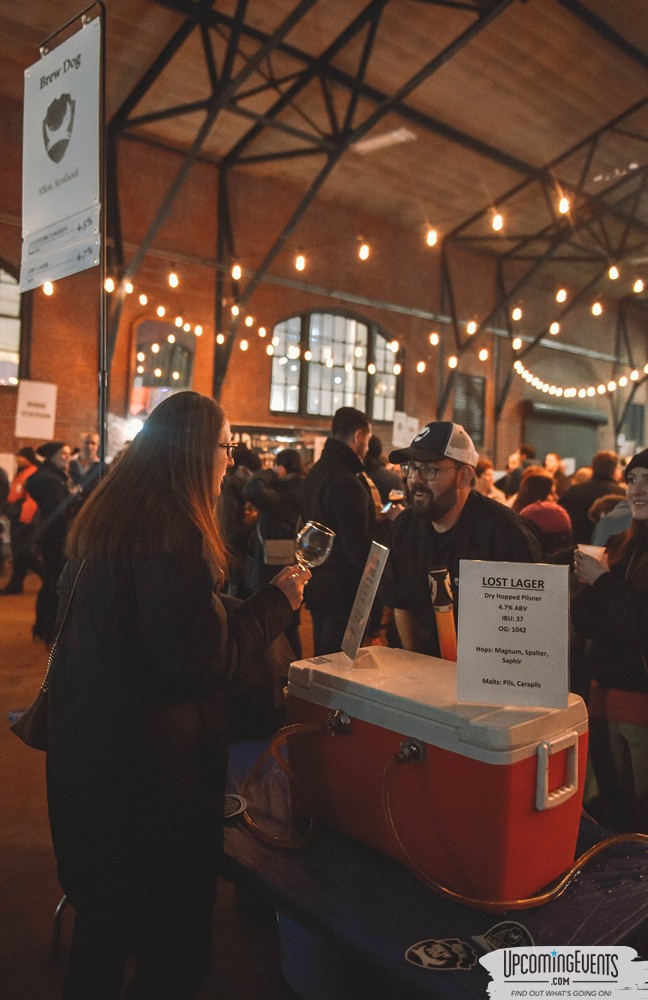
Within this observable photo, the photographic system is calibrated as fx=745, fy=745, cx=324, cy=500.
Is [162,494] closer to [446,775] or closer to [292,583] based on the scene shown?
[292,583]

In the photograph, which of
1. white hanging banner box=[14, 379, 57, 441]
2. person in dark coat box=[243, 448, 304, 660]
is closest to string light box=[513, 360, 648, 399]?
white hanging banner box=[14, 379, 57, 441]

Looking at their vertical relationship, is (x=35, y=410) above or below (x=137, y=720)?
above

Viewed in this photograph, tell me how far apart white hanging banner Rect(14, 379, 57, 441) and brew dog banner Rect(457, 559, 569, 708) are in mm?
9492

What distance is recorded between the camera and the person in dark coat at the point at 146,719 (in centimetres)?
144

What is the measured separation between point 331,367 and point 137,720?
13.5m

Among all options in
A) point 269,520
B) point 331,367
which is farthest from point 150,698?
point 331,367

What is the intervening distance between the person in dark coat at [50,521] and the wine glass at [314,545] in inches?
166

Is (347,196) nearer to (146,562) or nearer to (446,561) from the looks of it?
(446,561)

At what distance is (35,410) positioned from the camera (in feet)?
33.3

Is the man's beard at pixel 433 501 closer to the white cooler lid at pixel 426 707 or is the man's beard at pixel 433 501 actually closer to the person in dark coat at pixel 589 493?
the white cooler lid at pixel 426 707

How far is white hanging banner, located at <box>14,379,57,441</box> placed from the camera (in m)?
10.0

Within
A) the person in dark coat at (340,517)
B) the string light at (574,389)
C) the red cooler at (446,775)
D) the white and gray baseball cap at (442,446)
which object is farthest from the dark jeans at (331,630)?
the string light at (574,389)

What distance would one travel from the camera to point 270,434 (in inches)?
516

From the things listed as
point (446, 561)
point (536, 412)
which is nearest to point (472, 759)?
point (446, 561)
